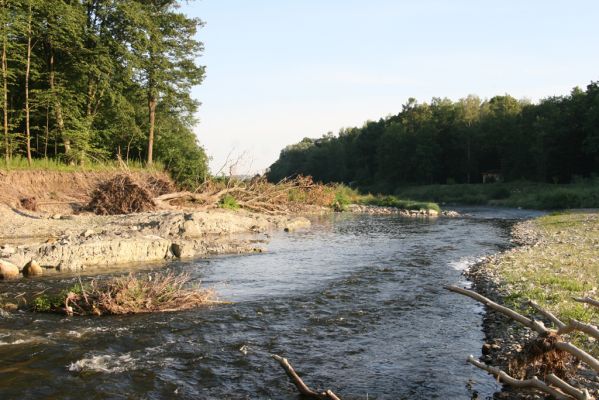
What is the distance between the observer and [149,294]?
38.5ft

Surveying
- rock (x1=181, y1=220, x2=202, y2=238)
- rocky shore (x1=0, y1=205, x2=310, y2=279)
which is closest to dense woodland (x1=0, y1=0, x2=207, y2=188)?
rocky shore (x1=0, y1=205, x2=310, y2=279)

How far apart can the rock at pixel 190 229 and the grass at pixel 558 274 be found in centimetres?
1412

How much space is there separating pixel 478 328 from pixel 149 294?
7.63 metres

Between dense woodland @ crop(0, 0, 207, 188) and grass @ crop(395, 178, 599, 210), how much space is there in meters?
36.0

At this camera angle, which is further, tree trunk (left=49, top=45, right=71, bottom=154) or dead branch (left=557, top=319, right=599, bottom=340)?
tree trunk (left=49, top=45, right=71, bottom=154)

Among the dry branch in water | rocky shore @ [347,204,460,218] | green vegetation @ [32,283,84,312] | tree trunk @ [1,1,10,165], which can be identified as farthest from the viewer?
rocky shore @ [347,204,460,218]

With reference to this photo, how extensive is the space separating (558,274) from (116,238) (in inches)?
593

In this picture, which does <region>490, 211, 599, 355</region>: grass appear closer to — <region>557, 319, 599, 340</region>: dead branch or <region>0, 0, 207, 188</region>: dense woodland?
<region>557, 319, 599, 340</region>: dead branch

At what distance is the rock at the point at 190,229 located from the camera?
939 inches

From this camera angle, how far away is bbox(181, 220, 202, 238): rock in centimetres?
2386

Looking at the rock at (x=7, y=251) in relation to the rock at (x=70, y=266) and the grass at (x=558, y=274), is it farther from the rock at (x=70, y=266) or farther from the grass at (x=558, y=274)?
the grass at (x=558, y=274)

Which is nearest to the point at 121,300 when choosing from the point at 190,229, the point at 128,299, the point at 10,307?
the point at 128,299

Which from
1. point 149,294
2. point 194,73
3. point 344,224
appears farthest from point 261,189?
point 149,294

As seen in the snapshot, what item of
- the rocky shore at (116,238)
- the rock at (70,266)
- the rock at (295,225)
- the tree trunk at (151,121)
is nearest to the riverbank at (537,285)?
the rocky shore at (116,238)
